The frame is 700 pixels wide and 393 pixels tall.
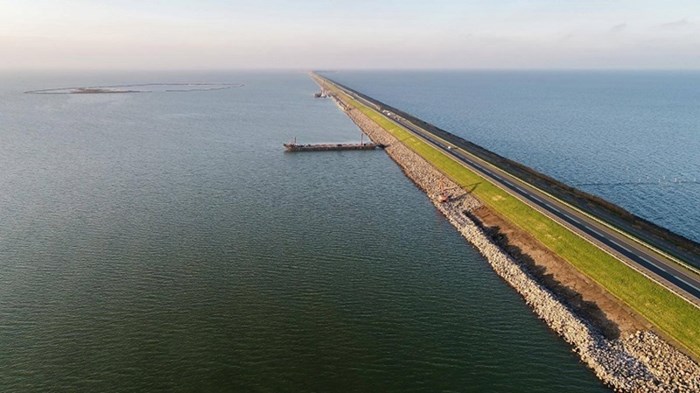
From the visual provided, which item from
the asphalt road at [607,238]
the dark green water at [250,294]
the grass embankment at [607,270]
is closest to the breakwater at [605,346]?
the dark green water at [250,294]

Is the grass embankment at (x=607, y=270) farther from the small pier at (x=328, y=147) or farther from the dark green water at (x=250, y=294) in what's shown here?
the small pier at (x=328, y=147)

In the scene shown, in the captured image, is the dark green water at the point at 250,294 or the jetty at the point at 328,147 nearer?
the dark green water at the point at 250,294

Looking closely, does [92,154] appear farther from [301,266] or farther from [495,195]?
[495,195]

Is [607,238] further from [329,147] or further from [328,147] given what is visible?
[328,147]

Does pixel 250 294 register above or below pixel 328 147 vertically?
below

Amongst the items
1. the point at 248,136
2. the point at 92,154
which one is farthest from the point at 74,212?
the point at 248,136

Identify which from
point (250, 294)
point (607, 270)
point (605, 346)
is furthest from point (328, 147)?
point (605, 346)
